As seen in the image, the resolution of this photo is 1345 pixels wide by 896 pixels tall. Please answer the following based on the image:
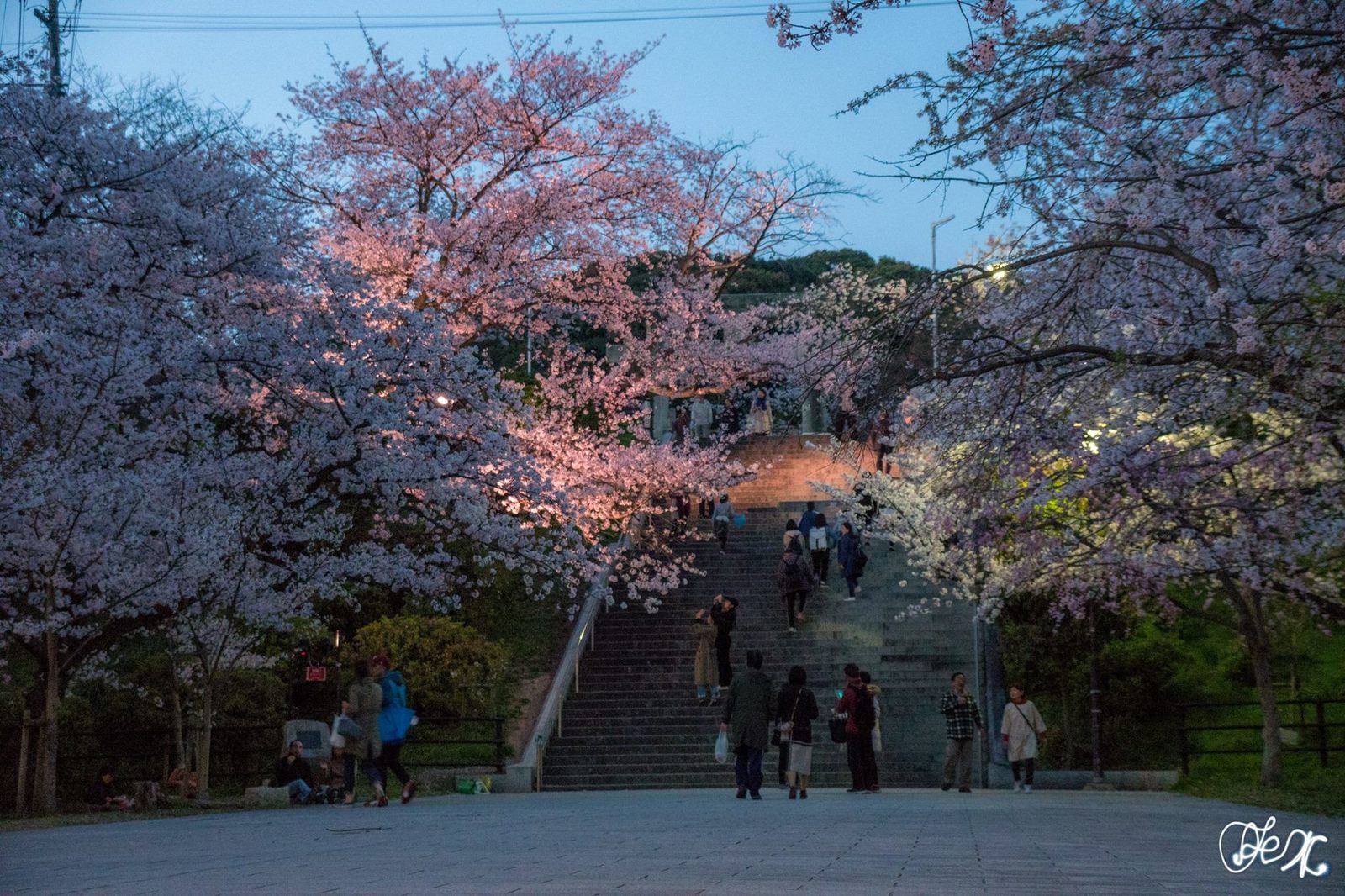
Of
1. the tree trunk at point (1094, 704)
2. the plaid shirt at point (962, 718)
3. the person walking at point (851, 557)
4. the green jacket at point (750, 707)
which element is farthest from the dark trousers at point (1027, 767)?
the person walking at point (851, 557)

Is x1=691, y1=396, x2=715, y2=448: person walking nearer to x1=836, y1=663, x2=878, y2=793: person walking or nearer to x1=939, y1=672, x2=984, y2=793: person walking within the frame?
x1=939, y1=672, x2=984, y2=793: person walking

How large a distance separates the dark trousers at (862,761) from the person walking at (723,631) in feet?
16.3

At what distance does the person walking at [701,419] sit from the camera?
42591 mm

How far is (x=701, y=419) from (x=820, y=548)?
563 inches

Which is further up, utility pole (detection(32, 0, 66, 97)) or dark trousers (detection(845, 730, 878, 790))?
utility pole (detection(32, 0, 66, 97))

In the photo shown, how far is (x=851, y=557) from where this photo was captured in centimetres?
2798

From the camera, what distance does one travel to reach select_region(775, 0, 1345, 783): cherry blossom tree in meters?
8.80

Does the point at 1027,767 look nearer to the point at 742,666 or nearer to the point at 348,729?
the point at 742,666

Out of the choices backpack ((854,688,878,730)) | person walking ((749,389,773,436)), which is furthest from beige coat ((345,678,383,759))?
person walking ((749,389,773,436))

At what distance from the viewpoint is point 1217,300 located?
9094mm

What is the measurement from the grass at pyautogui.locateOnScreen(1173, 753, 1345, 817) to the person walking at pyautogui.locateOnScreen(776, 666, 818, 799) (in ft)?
15.8

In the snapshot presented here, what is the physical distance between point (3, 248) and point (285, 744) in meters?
7.63

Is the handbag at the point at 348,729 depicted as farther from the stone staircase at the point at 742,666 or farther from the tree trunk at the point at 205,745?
the stone staircase at the point at 742,666

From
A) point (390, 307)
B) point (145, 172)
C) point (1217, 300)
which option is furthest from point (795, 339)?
point (1217, 300)
